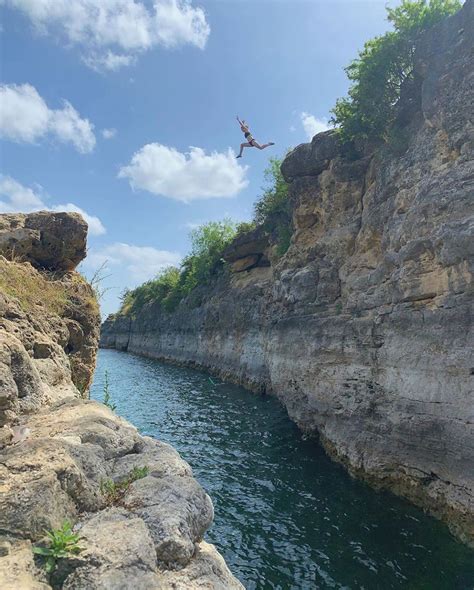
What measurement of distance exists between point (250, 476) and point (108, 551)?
10618 mm

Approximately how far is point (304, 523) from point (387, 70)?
626 inches

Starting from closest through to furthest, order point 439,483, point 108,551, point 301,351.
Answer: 1. point 108,551
2. point 439,483
3. point 301,351

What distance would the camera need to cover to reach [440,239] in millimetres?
11125

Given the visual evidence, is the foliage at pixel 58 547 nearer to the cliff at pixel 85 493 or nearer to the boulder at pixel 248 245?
the cliff at pixel 85 493

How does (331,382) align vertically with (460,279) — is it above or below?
below

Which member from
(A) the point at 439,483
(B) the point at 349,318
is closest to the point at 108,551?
(A) the point at 439,483

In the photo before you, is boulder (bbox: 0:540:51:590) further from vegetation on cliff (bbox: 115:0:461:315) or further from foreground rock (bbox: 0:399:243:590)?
vegetation on cliff (bbox: 115:0:461:315)

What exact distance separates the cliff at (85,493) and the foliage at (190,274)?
131 ft

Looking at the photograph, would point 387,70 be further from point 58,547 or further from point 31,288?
point 58,547

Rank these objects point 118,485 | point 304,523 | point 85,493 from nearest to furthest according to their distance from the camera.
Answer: point 85,493 → point 118,485 → point 304,523

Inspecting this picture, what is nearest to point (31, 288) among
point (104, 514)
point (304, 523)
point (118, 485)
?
point (118, 485)

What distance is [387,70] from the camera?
52.4ft

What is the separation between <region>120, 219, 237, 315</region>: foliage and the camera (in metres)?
51.4

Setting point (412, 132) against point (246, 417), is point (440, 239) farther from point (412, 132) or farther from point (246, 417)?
point (246, 417)
